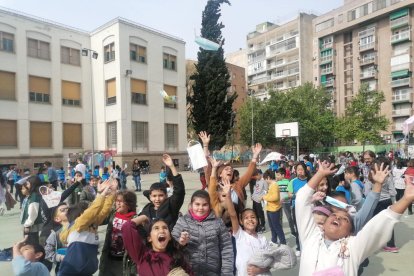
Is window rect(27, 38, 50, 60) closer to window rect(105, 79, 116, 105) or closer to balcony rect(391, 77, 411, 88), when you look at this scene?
window rect(105, 79, 116, 105)

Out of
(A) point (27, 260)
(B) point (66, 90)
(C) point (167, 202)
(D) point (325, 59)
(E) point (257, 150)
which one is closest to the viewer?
(A) point (27, 260)

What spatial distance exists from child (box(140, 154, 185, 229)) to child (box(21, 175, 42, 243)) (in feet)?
6.31

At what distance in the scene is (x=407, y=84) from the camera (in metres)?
48.7

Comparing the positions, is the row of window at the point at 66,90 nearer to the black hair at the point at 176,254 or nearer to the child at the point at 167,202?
the child at the point at 167,202

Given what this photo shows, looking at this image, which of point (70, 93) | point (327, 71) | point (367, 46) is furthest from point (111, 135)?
point (327, 71)

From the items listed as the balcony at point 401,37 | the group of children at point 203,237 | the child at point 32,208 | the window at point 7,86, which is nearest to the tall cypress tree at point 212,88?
the window at point 7,86

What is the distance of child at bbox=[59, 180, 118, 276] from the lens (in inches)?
131

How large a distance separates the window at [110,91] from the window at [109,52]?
6.16 feet

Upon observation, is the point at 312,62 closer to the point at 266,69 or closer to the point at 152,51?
the point at 266,69

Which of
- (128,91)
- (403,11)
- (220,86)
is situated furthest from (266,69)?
(128,91)

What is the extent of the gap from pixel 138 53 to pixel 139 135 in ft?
23.7

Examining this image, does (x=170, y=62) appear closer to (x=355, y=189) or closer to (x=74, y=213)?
(x=355, y=189)

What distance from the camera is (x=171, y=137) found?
33.6m

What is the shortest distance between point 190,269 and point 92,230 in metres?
1.17
